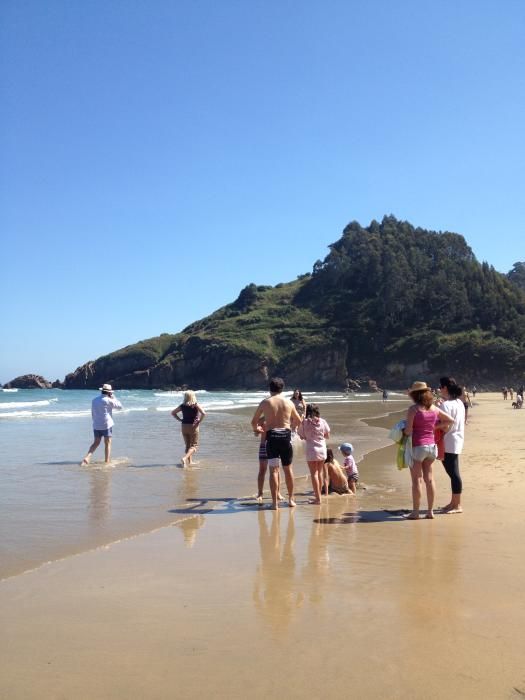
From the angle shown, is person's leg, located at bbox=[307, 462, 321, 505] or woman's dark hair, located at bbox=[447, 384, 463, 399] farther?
person's leg, located at bbox=[307, 462, 321, 505]

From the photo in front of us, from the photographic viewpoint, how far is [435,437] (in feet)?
25.0

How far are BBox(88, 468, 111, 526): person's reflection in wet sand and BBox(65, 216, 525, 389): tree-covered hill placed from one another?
8933 centimetres

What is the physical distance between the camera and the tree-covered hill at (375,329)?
98.2 meters

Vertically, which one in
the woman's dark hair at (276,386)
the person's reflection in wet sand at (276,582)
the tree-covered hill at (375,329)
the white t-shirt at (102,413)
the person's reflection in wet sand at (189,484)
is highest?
the tree-covered hill at (375,329)

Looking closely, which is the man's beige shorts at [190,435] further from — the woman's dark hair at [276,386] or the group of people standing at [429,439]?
the group of people standing at [429,439]

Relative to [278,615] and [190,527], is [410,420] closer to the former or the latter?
[190,527]

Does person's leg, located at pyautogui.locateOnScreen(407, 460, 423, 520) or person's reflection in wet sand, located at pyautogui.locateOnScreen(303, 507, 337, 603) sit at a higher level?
person's leg, located at pyautogui.locateOnScreen(407, 460, 423, 520)

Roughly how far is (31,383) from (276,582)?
6051 inches

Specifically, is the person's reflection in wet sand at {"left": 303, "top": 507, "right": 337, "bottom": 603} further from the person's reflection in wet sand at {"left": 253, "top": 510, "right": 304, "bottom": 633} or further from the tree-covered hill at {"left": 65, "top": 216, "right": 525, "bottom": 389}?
the tree-covered hill at {"left": 65, "top": 216, "right": 525, "bottom": 389}

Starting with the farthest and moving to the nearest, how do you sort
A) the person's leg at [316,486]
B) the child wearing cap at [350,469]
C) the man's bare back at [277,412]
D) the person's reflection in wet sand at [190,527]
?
the child wearing cap at [350,469]
the person's leg at [316,486]
the man's bare back at [277,412]
the person's reflection in wet sand at [190,527]

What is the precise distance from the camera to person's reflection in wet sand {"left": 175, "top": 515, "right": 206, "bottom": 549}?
6.17m

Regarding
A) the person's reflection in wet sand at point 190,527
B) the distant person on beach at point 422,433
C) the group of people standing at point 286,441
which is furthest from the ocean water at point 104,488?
the distant person on beach at point 422,433

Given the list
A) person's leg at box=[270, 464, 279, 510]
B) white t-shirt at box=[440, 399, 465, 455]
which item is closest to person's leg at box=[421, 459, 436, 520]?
white t-shirt at box=[440, 399, 465, 455]

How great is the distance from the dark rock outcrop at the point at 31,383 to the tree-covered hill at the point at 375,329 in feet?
82.5
